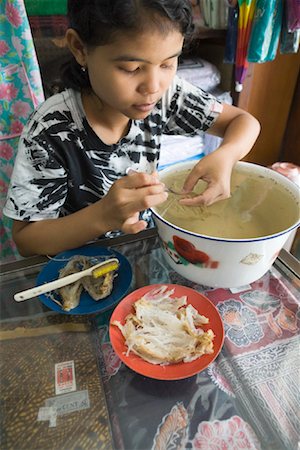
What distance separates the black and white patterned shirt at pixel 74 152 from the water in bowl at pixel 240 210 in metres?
0.19

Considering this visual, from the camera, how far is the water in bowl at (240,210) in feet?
2.27

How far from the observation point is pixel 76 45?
686 mm

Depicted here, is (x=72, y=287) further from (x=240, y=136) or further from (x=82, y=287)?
(x=240, y=136)

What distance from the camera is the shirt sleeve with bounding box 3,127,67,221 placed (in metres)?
0.73

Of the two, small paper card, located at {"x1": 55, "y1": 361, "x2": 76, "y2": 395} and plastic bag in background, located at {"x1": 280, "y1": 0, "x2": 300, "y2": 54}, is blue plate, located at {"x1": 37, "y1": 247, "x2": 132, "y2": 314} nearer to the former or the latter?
small paper card, located at {"x1": 55, "y1": 361, "x2": 76, "y2": 395}

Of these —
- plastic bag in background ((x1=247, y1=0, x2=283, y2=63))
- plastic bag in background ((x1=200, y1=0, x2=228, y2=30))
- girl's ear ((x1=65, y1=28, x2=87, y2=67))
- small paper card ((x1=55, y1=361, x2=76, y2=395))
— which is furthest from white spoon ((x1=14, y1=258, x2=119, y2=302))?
plastic bag in background ((x1=200, y1=0, x2=228, y2=30))

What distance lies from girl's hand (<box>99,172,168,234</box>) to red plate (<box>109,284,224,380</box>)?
0.13 m

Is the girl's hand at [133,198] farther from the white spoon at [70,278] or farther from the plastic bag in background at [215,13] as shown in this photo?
the plastic bag in background at [215,13]

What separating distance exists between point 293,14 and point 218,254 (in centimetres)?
144

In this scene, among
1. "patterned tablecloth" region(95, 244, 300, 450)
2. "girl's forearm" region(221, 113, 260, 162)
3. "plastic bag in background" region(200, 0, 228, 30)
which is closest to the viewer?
"patterned tablecloth" region(95, 244, 300, 450)

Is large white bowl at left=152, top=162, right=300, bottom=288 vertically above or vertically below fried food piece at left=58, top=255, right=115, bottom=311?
above

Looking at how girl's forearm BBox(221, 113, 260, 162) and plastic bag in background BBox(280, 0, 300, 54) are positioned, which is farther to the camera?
plastic bag in background BBox(280, 0, 300, 54)

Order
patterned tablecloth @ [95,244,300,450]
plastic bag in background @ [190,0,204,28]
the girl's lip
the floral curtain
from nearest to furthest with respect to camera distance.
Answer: patterned tablecloth @ [95,244,300,450] < the girl's lip < the floral curtain < plastic bag in background @ [190,0,204,28]

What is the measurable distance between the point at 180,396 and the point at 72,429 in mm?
155
